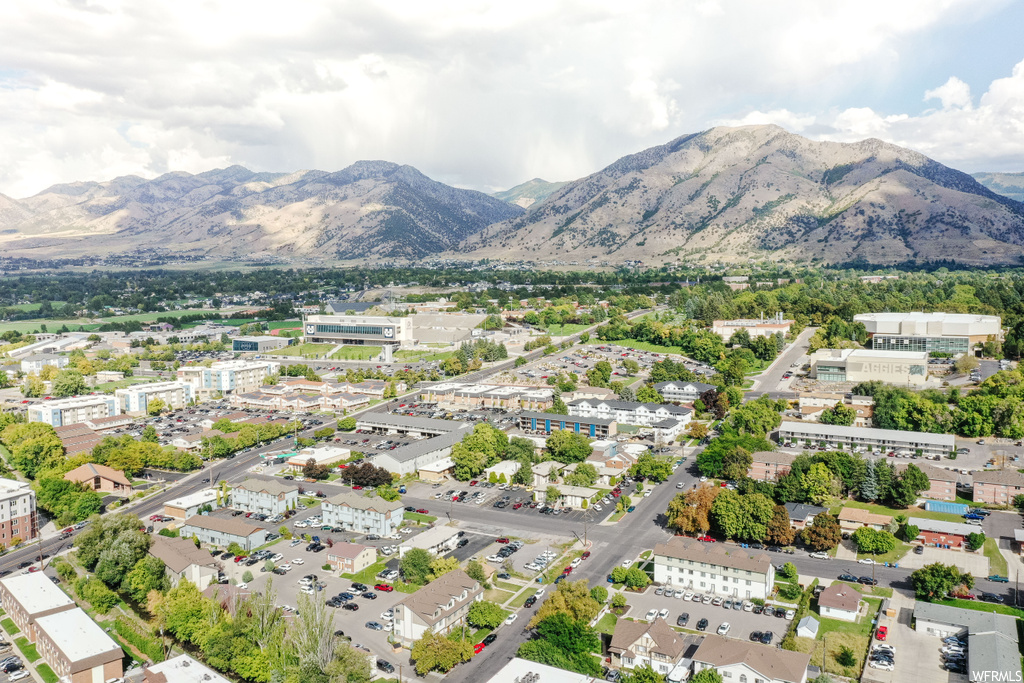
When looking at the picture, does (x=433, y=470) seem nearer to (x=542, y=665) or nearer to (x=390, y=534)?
(x=390, y=534)

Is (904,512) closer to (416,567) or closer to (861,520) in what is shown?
(861,520)

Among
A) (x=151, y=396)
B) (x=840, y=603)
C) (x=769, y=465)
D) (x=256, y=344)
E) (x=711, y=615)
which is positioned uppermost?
(x=256, y=344)

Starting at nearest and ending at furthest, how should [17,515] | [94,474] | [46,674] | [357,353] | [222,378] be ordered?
[46,674] → [17,515] → [94,474] → [222,378] → [357,353]

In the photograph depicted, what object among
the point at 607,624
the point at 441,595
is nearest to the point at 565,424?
the point at 607,624

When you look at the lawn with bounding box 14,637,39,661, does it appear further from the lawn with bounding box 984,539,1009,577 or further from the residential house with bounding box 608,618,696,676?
the lawn with bounding box 984,539,1009,577

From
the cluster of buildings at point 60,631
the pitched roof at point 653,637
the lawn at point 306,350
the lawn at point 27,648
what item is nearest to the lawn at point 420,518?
the pitched roof at point 653,637

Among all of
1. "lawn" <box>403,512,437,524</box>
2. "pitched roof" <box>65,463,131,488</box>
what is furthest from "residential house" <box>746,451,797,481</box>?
"pitched roof" <box>65,463,131,488</box>

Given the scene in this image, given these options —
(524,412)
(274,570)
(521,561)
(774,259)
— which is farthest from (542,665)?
(774,259)
